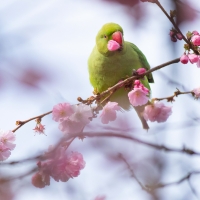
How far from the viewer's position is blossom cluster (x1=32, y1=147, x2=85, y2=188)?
1.91 m

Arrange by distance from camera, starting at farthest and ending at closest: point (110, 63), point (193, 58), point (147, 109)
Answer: point (110, 63), point (147, 109), point (193, 58)

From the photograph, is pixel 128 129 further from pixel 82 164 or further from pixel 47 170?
pixel 82 164

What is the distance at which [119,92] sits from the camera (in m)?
3.86

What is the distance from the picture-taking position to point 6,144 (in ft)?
8.64

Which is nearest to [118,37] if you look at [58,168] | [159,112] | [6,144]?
[159,112]

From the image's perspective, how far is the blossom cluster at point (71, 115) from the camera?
8.18ft

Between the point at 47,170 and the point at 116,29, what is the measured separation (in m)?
1.91

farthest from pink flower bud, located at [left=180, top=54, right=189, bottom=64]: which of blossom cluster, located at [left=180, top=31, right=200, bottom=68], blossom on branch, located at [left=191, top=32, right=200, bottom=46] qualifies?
blossom on branch, located at [left=191, top=32, right=200, bottom=46]

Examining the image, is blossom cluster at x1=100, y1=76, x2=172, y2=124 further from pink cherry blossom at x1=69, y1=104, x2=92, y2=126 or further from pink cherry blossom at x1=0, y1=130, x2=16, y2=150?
pink cherry blossom at x1=0, y1=130, x2=16, y2=150

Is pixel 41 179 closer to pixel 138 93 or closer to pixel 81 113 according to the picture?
pixel 81 113

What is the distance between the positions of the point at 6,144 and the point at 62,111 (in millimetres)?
415

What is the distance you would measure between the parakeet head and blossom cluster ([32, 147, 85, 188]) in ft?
4.12

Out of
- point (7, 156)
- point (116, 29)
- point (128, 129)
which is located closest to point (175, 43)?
point (128, 129)

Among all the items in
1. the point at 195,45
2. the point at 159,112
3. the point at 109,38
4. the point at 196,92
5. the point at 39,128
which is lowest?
the point at 39,128
